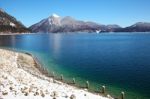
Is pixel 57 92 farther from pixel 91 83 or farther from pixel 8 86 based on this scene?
pixel 91 83

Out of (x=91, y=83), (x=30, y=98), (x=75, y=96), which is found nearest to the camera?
(x=30, y=98)

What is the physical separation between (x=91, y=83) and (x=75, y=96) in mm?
16483

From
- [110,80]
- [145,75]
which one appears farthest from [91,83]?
[145,75]

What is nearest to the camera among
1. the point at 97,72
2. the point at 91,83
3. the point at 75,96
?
the point at 75,96

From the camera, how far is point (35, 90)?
32156 mm

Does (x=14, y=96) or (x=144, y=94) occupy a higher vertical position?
(x=14, y=96)

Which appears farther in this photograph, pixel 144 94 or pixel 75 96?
pixel 144 94

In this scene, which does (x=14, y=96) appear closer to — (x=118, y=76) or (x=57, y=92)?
(x=57, y=92)

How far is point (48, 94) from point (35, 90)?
2168 mm

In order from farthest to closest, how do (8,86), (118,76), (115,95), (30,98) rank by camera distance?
(118,76), (115,95), (8,86), (30,98)

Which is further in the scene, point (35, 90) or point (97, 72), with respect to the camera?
point (97, 72)

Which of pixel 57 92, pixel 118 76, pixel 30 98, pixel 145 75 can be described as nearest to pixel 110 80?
pixel 118 76

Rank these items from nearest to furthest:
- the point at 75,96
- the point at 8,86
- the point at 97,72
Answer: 1. the point at 75,96
2. the point at 8,86
3. the point at 97,72

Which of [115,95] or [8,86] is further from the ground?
[8,86]
